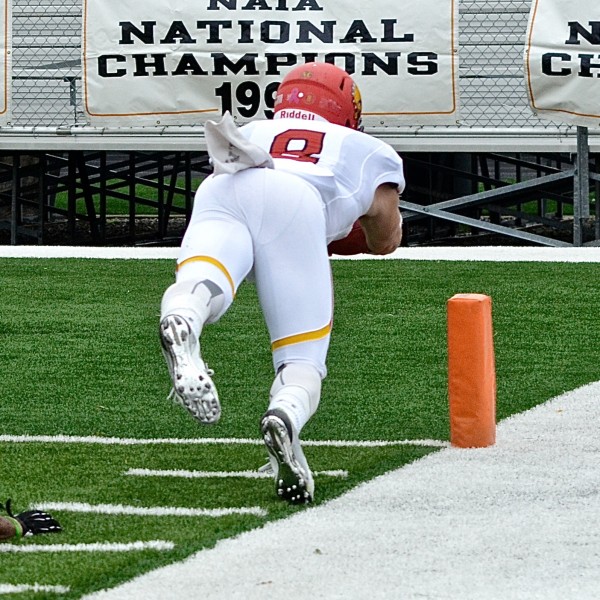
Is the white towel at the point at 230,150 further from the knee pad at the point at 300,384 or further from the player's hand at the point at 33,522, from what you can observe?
the player's hand at the point at 33,522

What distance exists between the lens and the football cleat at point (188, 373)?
3904mm

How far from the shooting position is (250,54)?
1235 centimetres

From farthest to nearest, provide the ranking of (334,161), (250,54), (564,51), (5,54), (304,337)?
(5,54), (250,54), (564,51), (334,161), (304,337)

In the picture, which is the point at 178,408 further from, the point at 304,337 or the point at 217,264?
the point at 217,264

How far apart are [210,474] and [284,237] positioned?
3.06ft

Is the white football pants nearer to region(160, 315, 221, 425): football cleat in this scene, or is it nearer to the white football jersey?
the white football jersey

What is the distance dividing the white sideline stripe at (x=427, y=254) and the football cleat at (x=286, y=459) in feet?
24.4

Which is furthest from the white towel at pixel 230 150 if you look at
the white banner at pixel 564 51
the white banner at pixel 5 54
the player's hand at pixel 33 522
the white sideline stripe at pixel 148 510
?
the white banner at pixel 5 54

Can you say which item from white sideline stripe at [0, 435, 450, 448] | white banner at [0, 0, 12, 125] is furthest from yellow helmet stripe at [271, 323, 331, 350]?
white banner at [0, 0, 12, 125]

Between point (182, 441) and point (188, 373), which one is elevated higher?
point (188, 373)

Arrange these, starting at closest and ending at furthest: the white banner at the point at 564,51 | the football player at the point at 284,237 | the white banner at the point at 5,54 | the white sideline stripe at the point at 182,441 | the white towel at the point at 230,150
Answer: the football player at the point at 284,237, the white towel at the point at 230,150, the white sideline stripe at the point at 182,441, the white banner at the point at 564,51, the white banner at the point at 5,54

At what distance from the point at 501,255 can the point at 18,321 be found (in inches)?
178

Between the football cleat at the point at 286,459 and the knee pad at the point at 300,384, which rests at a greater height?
the knee pad at the point at 300,384

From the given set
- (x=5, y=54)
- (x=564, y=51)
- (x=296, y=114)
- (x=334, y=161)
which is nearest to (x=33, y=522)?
(x=334, y=161)
